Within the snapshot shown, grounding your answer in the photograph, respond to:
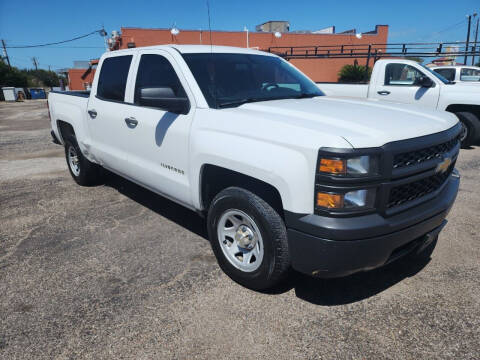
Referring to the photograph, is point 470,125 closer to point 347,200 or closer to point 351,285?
point 351,285

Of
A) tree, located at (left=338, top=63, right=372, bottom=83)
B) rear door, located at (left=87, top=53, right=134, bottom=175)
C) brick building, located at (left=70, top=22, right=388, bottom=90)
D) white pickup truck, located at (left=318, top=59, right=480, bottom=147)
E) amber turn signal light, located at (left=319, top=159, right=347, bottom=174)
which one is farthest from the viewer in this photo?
tree, located at (left=338, top=63, right=372, bottom=83)

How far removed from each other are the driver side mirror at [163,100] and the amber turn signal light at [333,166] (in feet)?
4.41

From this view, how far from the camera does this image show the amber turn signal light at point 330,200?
6.64ft

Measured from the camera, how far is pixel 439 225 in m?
2.61

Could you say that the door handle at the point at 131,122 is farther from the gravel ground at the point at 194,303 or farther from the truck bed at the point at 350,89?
the truck bed at the point at 350,89

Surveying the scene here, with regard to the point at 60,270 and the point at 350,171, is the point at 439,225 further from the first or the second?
the point at 60,270

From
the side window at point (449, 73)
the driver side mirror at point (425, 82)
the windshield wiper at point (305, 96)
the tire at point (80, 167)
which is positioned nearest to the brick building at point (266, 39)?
the side window at point (449, 73)

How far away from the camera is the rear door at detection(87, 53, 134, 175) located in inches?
149

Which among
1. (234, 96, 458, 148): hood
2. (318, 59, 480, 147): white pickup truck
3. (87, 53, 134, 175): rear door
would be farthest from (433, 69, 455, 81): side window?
(87, 53, 134, 175): rear door

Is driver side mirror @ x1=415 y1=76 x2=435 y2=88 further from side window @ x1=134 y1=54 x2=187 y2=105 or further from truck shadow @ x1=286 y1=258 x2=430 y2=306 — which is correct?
side window @ x1=134 y1=54 x2=187 y2=105

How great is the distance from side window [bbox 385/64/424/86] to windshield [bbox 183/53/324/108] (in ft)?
17.8

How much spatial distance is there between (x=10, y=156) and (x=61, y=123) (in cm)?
357

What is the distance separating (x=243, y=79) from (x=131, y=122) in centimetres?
121

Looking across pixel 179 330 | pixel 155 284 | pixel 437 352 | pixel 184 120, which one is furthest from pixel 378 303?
pixel 184 120
